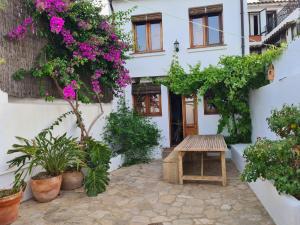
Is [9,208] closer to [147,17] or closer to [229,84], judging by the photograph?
[229,84]

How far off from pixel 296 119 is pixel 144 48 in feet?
22.9

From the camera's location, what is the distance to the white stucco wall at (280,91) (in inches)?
181

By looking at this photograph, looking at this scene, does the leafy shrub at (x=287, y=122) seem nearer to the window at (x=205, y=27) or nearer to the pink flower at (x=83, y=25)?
the pink flower at (x=83, y=25)

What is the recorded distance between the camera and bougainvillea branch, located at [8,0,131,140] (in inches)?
220

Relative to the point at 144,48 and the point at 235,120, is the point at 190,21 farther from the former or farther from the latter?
the point at 235,120

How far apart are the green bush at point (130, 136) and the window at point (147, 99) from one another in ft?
1.98

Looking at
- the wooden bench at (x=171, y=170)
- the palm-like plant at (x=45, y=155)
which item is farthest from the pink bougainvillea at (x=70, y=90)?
the wooden bench at (x=171, y=170)

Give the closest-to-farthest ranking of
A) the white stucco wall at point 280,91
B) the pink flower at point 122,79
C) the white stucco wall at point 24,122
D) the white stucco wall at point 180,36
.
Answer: the white stucco wall at point 280,91
the white stucco wall at point 24,122
the pink flower at point 122,79
the white stucco wall at point 180,36

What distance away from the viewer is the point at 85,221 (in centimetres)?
422

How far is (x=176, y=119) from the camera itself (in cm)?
1009

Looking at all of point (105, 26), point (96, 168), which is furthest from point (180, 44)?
point (96, 168)

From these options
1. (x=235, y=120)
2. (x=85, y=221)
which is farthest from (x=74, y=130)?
(x=235, y=120)

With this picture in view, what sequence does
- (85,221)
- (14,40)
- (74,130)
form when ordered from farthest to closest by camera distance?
1. (74,130)
2. (14,40)
3. (85,221)

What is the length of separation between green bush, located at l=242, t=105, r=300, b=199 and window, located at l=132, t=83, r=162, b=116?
594 centimetres
